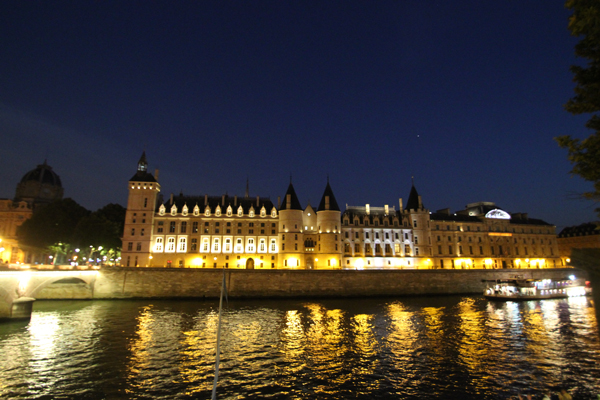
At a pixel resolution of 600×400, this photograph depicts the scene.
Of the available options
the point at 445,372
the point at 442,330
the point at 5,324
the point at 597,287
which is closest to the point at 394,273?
the point at 442,330

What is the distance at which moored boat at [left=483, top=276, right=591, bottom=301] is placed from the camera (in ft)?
187

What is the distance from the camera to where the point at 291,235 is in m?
74.9

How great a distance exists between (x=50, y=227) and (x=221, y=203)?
33.4 meters

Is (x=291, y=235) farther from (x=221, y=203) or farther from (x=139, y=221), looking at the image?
(x=139, y=221)

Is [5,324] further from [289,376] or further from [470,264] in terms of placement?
[470,264]

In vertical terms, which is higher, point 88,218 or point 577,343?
point 88,218

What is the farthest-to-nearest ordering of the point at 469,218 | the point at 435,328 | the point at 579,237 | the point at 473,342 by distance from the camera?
the point at 579,237
the point at 469,218
the point at 435,328
the point at 473,342

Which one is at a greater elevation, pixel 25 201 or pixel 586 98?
pixel 25 201

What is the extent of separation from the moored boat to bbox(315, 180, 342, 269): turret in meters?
29.1

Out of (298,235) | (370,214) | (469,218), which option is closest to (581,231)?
(469,218)

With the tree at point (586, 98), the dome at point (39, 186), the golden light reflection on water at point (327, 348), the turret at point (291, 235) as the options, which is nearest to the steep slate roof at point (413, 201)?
the turret at point (291, 235)

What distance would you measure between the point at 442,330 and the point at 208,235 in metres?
54.7

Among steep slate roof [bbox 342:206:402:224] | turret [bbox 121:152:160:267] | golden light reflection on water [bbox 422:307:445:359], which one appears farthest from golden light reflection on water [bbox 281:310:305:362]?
steep slate roof [bbox 342:206:402:224]

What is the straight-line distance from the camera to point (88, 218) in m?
66.2
